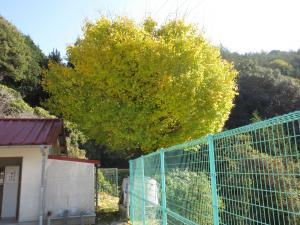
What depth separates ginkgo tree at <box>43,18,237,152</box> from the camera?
1354cm

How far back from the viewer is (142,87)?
551 inches

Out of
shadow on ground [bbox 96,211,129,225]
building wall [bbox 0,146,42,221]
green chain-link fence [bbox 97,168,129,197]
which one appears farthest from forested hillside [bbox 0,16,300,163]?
building wall [bbox 0,146,42,221]

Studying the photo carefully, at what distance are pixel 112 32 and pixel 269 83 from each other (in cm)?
3447

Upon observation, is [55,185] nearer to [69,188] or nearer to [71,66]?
[69,188]

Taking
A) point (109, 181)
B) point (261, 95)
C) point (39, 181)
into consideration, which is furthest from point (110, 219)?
point (261, 95)

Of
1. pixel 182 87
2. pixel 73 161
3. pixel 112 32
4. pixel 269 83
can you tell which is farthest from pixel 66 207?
pixel 269 83

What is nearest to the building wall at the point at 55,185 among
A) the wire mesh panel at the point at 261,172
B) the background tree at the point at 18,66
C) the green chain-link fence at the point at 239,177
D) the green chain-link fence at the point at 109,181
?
the green chain-link fence at the point at 239,177

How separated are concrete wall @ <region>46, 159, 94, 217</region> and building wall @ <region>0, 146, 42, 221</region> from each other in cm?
43

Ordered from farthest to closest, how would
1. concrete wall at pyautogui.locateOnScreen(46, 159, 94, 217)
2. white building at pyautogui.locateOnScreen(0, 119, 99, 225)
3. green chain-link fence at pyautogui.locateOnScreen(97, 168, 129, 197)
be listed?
1. green chain-link fence at pyautogui.locateOnScreen(97, 168, 129, 197)
2. concrete wall at pyautogui.locateOnScreen(46, 159, 94, 217)
3. white building at pyautogui.locateOnScreen(0, 119, 99, 225)

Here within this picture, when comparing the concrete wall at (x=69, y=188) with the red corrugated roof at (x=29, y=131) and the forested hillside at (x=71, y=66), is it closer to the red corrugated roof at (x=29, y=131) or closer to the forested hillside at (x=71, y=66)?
the red corrugated roof at (x=29, y=131)

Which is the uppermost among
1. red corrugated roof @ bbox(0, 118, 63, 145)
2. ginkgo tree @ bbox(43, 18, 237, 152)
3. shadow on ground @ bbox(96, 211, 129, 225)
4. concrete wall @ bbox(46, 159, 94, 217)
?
ginkgo tree @ bbox(43, 18, 237, 152)

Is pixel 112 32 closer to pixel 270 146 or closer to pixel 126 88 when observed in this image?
pixel 126 88

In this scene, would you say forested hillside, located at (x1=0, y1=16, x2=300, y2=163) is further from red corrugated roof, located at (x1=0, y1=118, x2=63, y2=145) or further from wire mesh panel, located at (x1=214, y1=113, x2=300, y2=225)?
wire mesh panel, located at (x1=214, y1=113, x2=300, y2=225)

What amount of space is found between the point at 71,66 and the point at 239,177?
85.7ft
